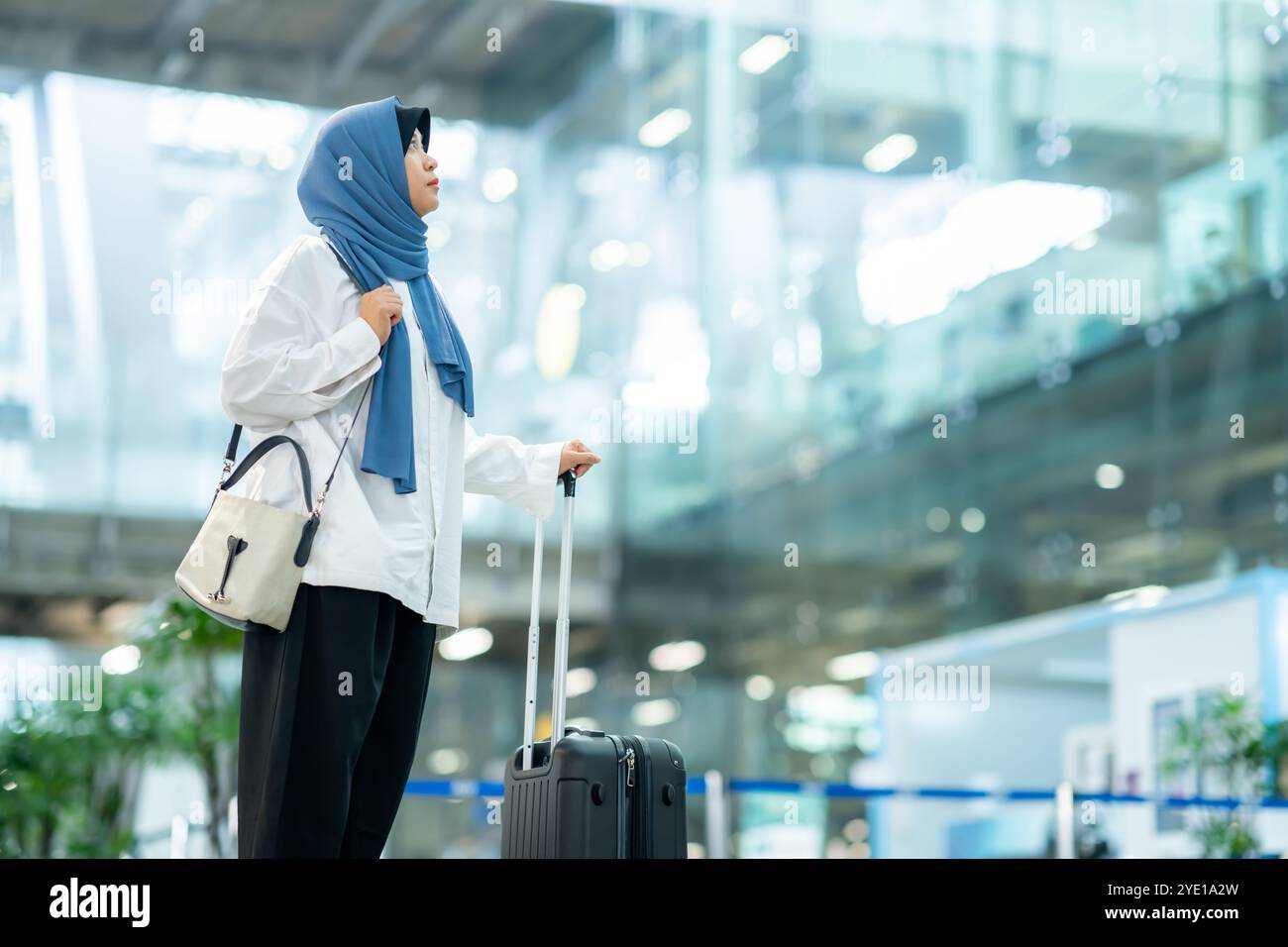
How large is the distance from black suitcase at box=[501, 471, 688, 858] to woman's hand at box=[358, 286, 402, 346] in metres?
0.64

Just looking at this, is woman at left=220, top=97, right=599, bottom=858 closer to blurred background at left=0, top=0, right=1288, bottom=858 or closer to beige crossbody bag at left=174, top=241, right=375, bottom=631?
beige crossbody bag at left=174, top=241, right=375, bottom=631

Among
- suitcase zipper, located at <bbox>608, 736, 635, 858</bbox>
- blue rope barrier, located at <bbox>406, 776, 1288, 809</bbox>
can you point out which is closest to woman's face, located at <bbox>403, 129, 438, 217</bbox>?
suitcase zipper, located at <bbox>608, 736, 635, 858</bbox>

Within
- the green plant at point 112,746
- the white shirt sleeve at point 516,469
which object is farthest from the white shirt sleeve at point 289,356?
the green plant at point 112,746

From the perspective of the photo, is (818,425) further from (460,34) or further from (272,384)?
(272,384)

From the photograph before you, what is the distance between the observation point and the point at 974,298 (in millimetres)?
12273

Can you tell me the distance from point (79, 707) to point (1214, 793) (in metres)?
6.35

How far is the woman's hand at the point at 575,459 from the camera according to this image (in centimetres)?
335

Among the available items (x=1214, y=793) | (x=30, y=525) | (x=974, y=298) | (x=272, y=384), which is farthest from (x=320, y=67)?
(x=272, y=384)

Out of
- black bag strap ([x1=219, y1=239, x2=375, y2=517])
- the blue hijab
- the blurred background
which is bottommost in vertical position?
black bag strap ([x1=219, y1=239, x2=375, y2=517])

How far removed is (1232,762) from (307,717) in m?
6.82

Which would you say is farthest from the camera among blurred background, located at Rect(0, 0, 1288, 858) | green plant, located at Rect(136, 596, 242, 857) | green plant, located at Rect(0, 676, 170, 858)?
blurred background, located at Rect(0, 0, 1288, 858)

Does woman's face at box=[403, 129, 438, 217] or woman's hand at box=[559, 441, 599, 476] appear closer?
woman's face at box=[403, 129, 438, 217]

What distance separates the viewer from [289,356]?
281cm

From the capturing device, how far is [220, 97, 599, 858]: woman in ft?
8.93
